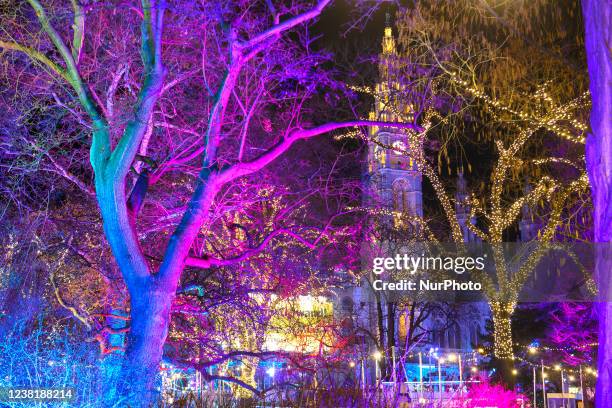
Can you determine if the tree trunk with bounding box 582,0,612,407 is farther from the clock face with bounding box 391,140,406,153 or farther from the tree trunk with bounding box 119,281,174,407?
the clock face with bounding box 391,140,406,153

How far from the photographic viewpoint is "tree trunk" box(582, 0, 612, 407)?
673 centimetres

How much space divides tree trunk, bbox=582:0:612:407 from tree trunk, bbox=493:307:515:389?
30.3 feet

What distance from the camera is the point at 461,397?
9.64 metres

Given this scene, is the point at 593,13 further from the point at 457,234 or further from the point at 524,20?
the point at 457,234

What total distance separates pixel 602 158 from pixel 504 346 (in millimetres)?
10555

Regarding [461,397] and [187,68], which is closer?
[461,397]

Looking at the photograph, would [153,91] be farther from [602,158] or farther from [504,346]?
[504,346]

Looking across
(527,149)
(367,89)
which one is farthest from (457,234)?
(367,89)

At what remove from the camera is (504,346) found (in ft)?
53.8

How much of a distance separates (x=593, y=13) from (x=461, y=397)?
19.1ft

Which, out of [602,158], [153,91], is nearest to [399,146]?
[153,91]

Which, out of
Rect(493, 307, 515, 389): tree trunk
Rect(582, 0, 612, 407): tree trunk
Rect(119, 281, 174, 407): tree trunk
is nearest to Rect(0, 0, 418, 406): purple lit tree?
Rect(119, 281, 174, 407): tree trunk

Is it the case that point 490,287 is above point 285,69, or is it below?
below

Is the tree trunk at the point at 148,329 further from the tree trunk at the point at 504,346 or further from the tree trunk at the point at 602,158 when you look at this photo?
the tree trunk at the point at 504,346
